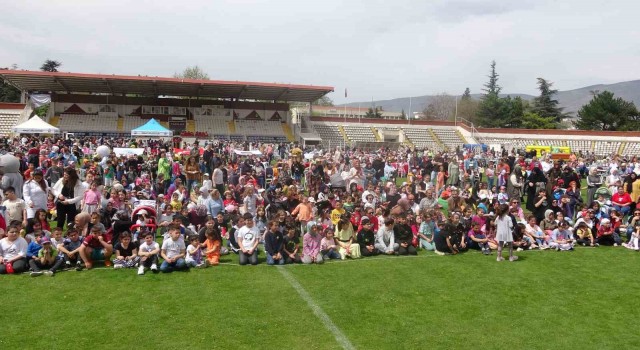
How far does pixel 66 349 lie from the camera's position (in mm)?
5641

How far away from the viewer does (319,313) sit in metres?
6.90

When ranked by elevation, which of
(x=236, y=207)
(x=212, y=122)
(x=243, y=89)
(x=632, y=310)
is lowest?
(x=632, y=310)

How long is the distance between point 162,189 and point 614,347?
11833mm

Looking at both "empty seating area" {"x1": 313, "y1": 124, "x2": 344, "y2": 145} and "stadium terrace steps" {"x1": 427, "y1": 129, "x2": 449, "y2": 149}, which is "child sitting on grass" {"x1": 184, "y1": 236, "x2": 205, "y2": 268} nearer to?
"empty seating area" {"x1": 313, "y1": 124, "x2": 344, "y2": 145}

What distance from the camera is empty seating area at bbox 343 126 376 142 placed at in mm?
46219

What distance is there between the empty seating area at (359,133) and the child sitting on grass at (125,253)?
3740 centimetres

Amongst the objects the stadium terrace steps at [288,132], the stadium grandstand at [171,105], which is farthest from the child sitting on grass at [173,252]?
the stadium terrace steps at [288,132]

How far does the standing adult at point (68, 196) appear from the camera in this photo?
34.1 ft

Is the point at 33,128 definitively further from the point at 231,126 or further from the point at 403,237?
the point at 403,237

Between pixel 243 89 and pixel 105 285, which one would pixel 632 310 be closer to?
pixel 105 285

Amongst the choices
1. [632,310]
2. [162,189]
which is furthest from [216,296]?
[162,189]

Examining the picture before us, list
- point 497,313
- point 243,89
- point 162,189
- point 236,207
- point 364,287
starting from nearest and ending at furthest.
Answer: point 497,313, point 364,287, point 236,207, point 162,189, point 243,89

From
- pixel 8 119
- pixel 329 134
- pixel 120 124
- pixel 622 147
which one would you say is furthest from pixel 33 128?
pixel 622 147

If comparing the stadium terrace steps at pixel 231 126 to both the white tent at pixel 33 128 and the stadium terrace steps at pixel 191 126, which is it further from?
the white tent at pixel 33 128
